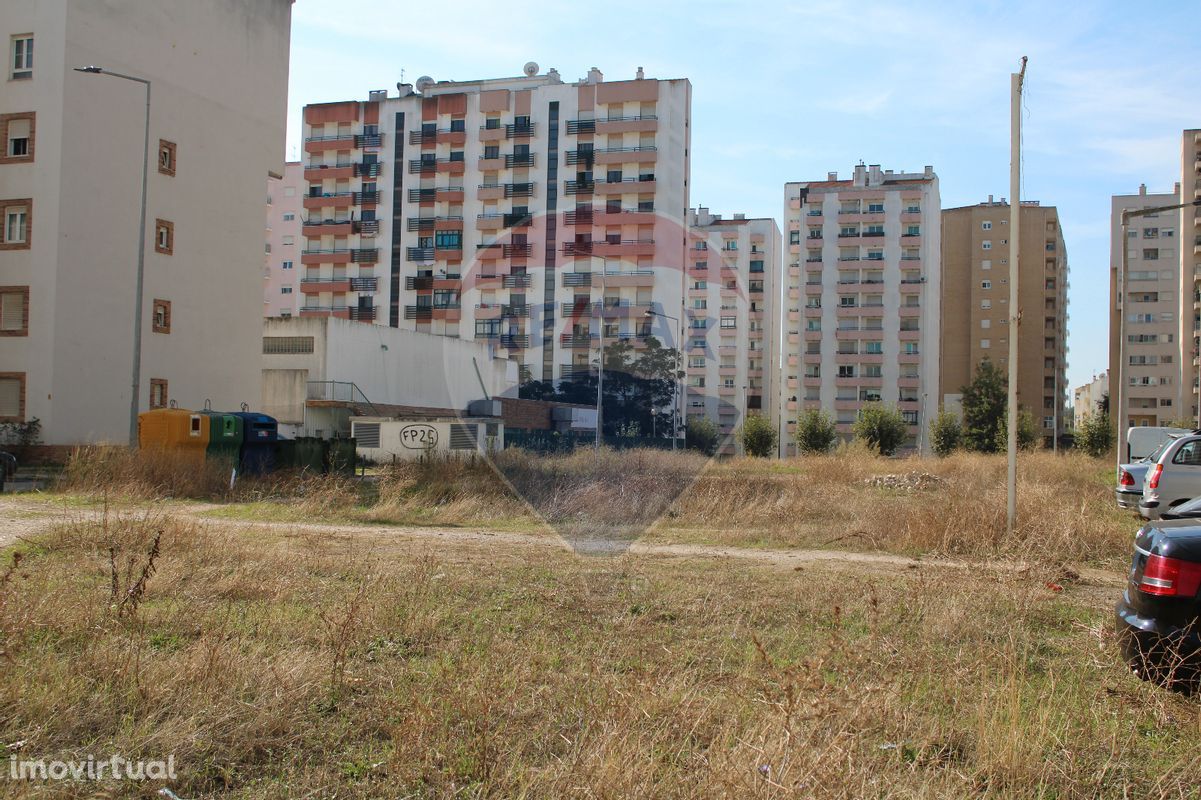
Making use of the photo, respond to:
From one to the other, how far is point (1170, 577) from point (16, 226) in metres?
Answer: 37.4

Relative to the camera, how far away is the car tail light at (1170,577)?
17.3ft

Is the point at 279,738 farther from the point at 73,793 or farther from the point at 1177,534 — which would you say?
the point at 1177,534

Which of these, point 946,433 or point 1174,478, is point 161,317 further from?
point 946,433

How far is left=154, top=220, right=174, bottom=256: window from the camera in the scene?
36781 mm

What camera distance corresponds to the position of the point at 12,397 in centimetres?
3300

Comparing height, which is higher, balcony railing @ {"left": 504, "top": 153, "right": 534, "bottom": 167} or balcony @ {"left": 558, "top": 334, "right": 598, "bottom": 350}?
balcony railing @ {"left": 504, "top": 153, "right": 534, "bottom": 167}

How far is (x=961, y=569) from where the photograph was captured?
10477mm

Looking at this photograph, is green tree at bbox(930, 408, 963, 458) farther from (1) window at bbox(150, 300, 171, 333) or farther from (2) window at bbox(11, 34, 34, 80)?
(2) window at bbox(11, 34, 34, 80)

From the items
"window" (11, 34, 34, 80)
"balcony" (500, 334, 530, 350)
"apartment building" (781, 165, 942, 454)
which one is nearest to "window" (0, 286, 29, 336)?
"window" (11, 34, 34, 80)

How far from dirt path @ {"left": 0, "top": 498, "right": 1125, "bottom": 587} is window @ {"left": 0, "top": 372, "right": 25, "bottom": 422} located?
1951cm

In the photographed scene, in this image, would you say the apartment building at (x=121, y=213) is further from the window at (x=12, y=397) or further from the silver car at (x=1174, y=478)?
the silver car at (x=1174, y=478)

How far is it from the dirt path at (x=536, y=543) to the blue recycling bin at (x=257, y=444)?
8141mm

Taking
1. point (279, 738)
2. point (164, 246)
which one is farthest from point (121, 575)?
point (164, 246)

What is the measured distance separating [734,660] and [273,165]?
42036 mm
